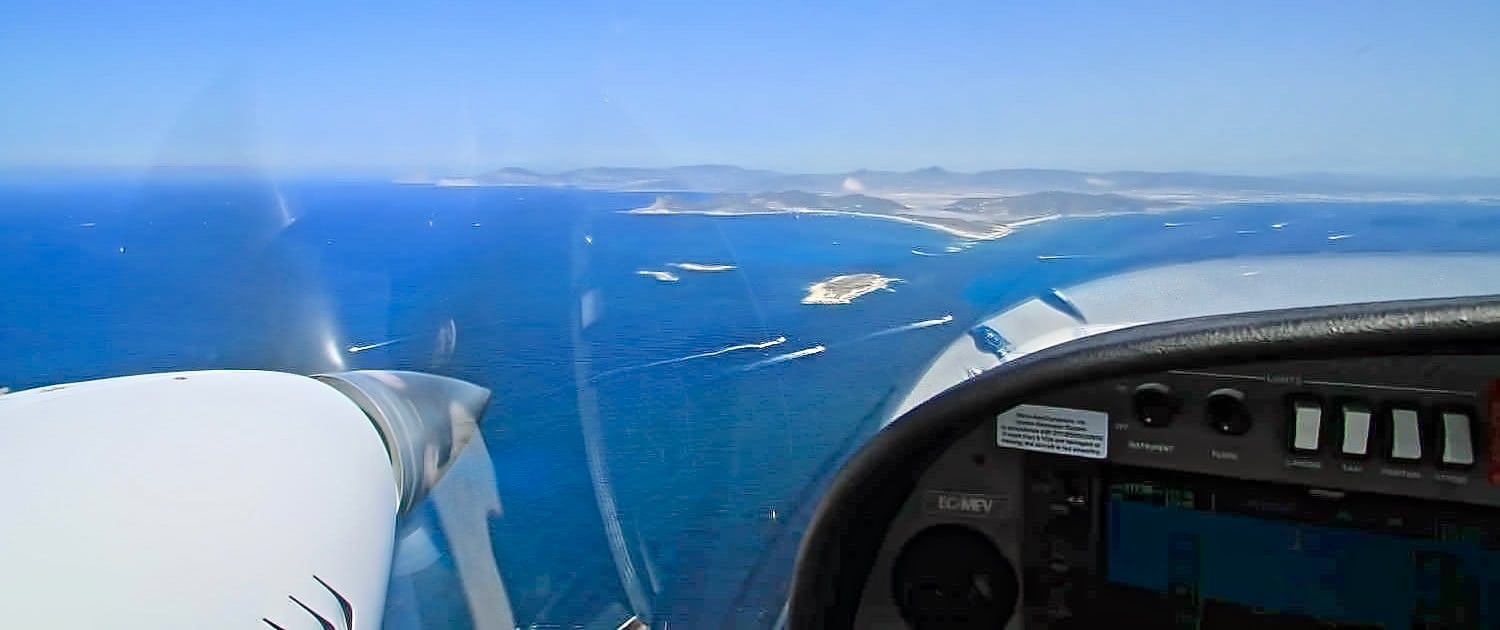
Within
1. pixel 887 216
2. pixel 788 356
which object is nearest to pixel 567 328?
pixel 788 356

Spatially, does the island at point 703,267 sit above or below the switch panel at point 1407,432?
above

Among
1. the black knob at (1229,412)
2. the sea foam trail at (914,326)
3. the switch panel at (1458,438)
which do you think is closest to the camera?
the switch panel at (1458,438)

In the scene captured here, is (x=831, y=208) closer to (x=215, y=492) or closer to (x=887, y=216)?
(x=887, y=216)

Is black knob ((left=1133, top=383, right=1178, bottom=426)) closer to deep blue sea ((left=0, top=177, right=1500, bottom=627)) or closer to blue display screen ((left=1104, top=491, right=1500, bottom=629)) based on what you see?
blue display screen ((left=1104, top=491, right=1500, bottom=629))

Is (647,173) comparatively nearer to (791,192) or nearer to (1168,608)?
(791,192)

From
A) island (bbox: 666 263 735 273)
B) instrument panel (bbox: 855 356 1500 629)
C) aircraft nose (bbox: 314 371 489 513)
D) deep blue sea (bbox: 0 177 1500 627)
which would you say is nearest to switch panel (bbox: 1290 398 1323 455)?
instrument panel (bbox: 855 356 1500 629)

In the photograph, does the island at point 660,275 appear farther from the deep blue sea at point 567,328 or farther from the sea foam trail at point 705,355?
the sea foam trail at point 705,355

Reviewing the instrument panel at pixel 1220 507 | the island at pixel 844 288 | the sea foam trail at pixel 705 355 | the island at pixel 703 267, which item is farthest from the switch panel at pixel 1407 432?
the island at pixel 703 267
